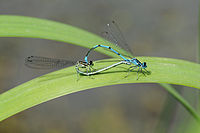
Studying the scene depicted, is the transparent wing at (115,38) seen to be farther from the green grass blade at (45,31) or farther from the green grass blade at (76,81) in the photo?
the green grass blade at (76,81)

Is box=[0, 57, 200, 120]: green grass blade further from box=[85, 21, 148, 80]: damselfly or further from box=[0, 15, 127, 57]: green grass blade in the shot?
box=[0, 15, 127, 57]: green grass blade

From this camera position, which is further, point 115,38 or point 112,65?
point 115,38

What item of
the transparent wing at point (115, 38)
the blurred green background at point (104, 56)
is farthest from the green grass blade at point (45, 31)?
the blurred green background at point (104, 56)

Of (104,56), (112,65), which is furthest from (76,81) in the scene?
(104,56)

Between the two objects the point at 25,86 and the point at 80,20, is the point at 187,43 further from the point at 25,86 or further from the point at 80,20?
the point at 25,86

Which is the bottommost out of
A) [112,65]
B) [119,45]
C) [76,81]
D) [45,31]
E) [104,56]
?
[76,81]

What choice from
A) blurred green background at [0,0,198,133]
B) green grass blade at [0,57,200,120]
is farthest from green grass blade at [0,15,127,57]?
blurred green background at [0,0,198,133]

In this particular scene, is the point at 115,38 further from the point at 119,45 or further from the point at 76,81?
the point at 76,81

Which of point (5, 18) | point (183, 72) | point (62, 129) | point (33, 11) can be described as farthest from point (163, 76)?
point (33, 11)
